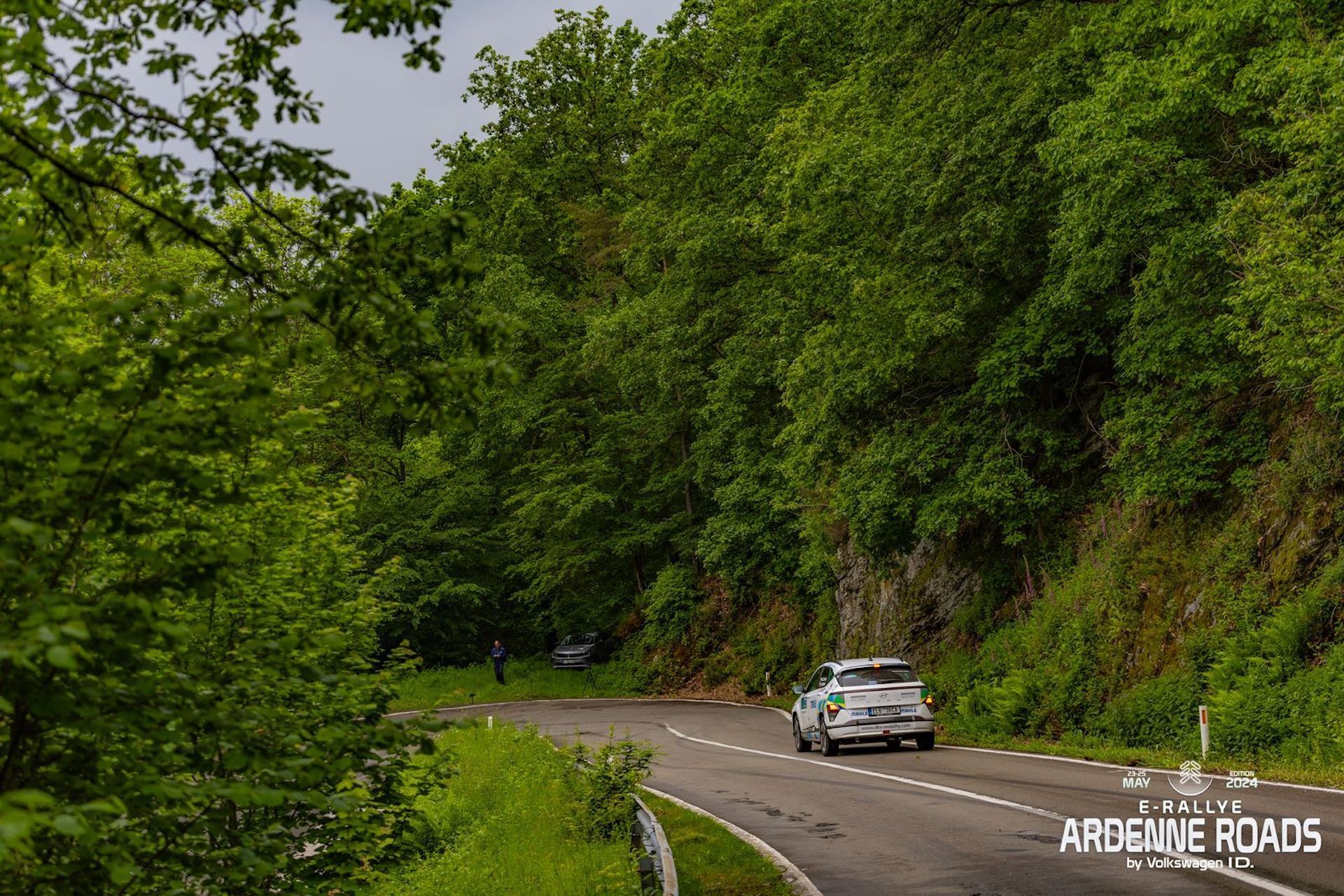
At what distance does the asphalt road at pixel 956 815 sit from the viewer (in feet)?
29.9

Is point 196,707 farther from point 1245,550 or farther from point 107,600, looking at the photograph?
point 1245,550

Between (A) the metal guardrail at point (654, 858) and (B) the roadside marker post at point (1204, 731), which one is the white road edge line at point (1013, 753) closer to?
(B) the roadside marker post at point (1204, 731)

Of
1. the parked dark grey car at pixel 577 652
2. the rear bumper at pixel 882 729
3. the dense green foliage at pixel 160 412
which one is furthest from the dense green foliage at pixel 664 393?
the rear bumper at pixel 882 729

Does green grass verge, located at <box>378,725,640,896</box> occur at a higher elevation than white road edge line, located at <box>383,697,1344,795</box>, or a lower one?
lower

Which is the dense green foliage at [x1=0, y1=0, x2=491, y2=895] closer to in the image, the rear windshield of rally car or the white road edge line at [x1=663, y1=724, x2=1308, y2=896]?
the white road edge line at [x1=663, y1=724, x2=1308, y2=896]

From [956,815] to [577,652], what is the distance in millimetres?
34638

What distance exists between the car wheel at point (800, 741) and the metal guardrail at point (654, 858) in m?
10.8

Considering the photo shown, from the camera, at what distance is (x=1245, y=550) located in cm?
1778

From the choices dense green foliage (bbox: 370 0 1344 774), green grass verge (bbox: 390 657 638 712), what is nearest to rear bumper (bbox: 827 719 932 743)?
dense green foliage (bbox: 370 0 1344 774)

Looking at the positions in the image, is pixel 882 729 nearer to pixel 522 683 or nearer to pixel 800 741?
pixel 800 741

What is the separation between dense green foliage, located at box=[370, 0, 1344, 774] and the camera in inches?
647

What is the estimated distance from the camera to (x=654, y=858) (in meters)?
9.91

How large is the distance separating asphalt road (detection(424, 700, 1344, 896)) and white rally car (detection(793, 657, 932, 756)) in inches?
15.0

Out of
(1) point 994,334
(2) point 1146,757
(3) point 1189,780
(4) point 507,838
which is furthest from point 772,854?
(1) point 994,334
